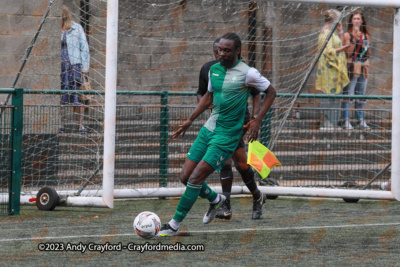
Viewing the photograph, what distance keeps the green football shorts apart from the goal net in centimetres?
280

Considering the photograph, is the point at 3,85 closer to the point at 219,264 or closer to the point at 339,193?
the point at 339,193

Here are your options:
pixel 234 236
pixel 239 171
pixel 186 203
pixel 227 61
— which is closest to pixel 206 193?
pixel 239 171

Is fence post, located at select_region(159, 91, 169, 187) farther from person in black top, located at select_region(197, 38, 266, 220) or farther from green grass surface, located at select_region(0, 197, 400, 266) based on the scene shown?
person in black top, located at select_region(197, 38, 266, 220)

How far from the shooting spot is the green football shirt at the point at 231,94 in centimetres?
870

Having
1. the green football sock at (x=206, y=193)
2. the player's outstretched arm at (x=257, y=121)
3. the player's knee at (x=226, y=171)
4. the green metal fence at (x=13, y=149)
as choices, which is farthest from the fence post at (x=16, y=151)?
the player's outstretched arm at (x=257, y=121)

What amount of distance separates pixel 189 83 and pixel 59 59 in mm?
5326

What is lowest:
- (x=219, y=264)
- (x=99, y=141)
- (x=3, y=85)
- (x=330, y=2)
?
(x=219, y=264)

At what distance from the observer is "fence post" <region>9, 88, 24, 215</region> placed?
10461 mm

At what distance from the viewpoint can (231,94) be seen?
343 inches

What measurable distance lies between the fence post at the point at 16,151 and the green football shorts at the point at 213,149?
2.67 meters

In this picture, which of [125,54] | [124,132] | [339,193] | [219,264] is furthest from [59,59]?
[219,264]

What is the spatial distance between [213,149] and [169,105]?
4.80 meters

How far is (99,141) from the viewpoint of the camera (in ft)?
40.3

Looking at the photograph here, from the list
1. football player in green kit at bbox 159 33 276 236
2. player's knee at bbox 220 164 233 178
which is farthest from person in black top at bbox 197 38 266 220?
football player in green kit at bbox 159 33 276 236
